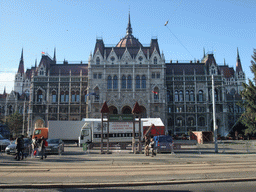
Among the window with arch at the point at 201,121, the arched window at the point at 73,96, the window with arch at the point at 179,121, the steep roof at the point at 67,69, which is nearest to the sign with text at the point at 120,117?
the window with arch at the point at 179,121

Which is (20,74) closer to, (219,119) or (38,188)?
(219,119)

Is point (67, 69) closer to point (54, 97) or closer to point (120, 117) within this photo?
point (54, 97)

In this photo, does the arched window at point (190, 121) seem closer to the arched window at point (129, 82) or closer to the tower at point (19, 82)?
the arched window at point (129, 82)

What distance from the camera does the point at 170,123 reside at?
58.3 metres

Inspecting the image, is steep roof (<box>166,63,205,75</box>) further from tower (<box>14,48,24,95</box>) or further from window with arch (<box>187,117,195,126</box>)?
tower (<box>14,48,24,95</box>)

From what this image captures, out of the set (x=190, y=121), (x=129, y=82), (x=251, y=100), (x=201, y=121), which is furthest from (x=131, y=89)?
(x=251, y=100)

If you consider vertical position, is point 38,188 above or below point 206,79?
below

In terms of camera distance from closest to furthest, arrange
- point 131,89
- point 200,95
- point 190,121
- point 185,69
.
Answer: point 131,89
point 190,121
point 200,95
point 185,69

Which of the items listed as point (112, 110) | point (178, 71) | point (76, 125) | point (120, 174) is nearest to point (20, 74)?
point (112, 110)

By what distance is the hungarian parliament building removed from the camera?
54562 mm

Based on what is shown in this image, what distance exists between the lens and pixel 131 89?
180ft

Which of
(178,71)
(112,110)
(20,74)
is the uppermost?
(20,74)

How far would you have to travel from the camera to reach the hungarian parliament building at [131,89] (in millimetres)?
54562

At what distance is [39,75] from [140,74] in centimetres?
2533
